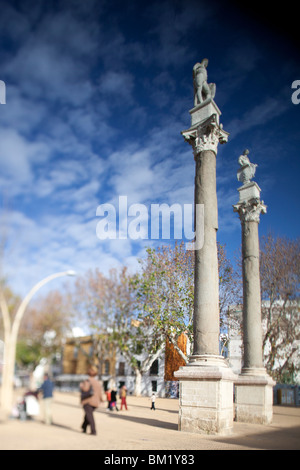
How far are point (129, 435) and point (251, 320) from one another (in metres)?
10.1

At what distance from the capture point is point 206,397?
10.6 metres

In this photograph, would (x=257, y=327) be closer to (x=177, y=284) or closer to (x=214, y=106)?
(x=177, y=284)

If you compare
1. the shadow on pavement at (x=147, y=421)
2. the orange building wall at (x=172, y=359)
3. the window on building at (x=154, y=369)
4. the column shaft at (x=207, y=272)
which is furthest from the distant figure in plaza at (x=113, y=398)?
the column shaft at (x=207, y=272)

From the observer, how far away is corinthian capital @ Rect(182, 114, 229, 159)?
13.3 meters

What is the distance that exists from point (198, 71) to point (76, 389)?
479 inches

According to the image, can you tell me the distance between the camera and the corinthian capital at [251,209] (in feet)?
59.4

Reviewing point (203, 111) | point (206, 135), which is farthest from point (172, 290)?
point (203, 111)

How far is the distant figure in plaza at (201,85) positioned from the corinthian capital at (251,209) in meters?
6.03

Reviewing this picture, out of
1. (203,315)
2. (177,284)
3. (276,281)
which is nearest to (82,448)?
(203,315)

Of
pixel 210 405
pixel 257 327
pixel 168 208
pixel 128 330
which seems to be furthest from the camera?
pixel 257 327

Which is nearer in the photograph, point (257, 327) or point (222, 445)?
point (222, 445)

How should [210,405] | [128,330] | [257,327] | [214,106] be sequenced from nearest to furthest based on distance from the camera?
[210,405], [214,106], [128,330], [257,327]

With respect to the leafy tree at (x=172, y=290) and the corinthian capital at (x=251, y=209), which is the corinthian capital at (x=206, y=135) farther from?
the leafy tree at (x=172, y=290)

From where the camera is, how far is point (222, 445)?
351 inches
